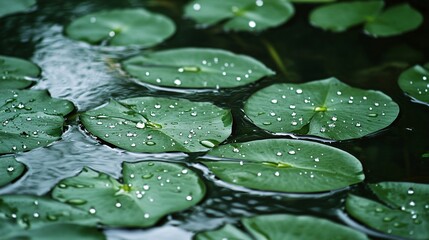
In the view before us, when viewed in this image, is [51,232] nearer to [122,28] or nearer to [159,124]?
[159,124]

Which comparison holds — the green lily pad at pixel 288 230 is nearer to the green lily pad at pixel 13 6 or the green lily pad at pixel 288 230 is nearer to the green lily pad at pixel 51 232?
the green lily pad at pixel 51 232

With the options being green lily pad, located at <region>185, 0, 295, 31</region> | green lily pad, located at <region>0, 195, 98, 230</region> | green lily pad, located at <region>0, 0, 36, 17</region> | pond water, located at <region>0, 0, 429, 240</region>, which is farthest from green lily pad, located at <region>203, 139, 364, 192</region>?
green lily pad, located at <region>0, 0, 36, 17</region>

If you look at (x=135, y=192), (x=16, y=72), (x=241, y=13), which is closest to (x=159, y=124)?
(x=135, y=192)

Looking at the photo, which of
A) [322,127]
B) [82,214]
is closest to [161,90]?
[322,127]

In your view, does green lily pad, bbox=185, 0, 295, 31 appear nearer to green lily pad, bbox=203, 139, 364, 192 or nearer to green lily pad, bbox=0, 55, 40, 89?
green lily pad, bbox=0, 55, 40, 89

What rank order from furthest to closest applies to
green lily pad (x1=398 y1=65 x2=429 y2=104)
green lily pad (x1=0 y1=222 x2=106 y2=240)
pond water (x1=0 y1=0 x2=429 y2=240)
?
green lily pad (x1=398 y1=65 x2=429 y2=104), pond water (x1=0 y1=0 x2=429 y2=240), green lily pad (x1=0 y1=222 x2=106 y2=240)

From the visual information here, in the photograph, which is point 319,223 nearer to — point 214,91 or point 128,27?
point 214,91

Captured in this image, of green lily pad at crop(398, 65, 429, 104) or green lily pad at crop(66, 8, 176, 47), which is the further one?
green lily pad at crop(66, 8, 176, 47)

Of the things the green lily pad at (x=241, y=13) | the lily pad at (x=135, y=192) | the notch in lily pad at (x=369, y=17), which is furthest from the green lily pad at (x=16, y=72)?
the notch in lily pad at (x=369, y=17)
